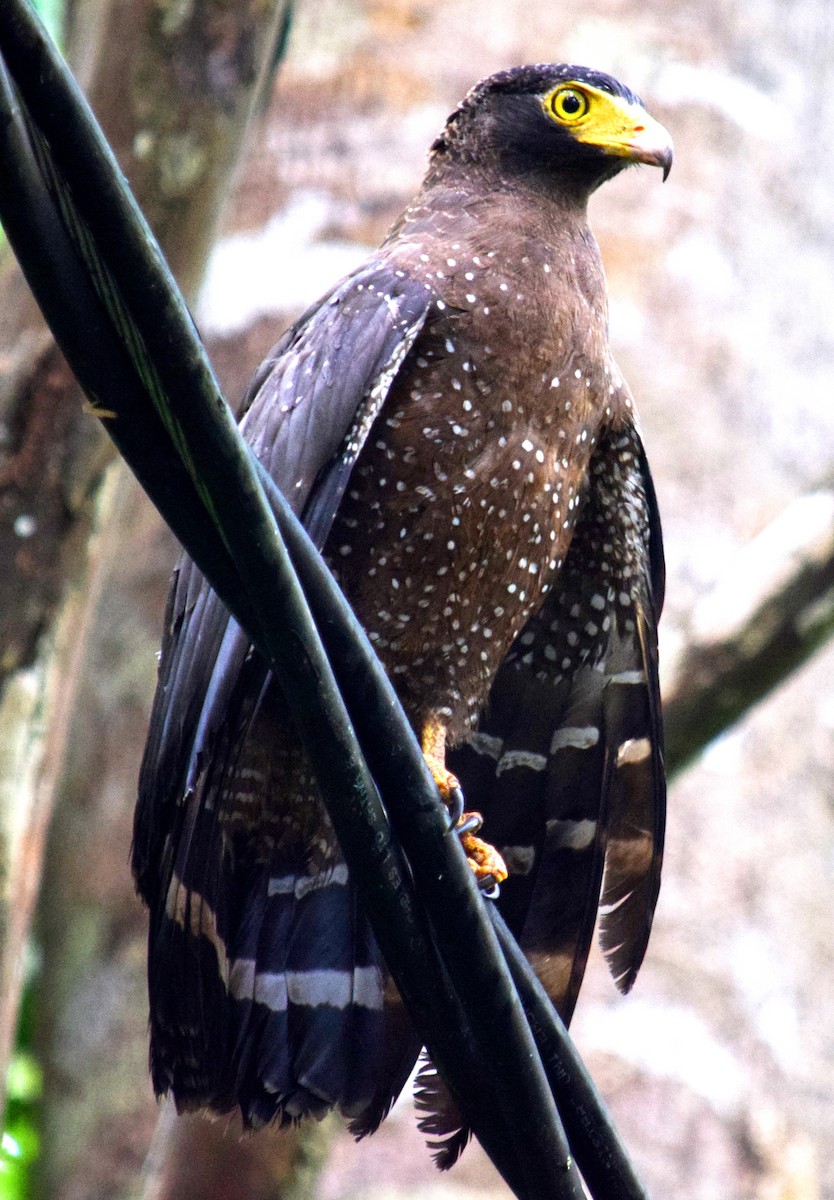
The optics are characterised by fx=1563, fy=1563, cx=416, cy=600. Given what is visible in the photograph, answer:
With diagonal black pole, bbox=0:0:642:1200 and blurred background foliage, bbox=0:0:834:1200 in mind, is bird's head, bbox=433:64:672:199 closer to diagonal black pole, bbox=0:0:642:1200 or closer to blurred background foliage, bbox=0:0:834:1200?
blurred background foliage, bbox=0:0:834:1200

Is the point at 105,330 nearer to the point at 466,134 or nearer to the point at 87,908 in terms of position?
the point at 466,134

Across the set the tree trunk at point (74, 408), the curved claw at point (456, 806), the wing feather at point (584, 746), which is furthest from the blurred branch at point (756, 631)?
the tree trunk at point (74, 408)

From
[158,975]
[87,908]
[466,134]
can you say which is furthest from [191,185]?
[87,908]

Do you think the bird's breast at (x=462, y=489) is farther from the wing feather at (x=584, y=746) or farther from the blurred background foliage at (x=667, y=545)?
the blurred background foliage at (x=667, y=545)

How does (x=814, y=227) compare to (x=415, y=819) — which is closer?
(x=415, y=819)

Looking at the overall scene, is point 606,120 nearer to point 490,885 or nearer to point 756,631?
point 756,631

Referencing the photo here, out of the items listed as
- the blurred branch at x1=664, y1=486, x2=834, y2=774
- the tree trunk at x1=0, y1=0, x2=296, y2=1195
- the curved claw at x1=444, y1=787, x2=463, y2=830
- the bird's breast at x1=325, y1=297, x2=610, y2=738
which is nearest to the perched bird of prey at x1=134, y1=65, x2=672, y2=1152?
the bird's breast at x1=325, y1=297, x2=610, y2=738
